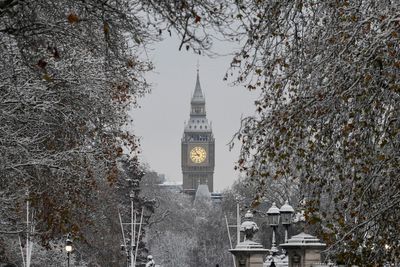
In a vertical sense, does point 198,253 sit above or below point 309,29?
above

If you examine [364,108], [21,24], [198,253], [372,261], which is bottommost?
[372,261]

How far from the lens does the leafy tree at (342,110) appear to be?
1357cm

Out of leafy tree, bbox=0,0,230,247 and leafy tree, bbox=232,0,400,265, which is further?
leafy tree, bbox=0,0,230,247

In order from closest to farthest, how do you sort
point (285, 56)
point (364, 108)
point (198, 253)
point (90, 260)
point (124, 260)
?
point (364, 108)
point (285, 56)
point (90, 260)
point (124, 260)
point (198, 253)

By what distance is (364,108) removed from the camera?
13.6 metres

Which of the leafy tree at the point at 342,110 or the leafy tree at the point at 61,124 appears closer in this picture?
the leafy tree at the point at 342,110

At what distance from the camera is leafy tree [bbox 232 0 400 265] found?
1357 cm

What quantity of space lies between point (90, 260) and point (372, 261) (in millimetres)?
45707

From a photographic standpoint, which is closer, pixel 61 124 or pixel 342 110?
pixel 342 110

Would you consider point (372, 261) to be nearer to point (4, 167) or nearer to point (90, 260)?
point (4, 167)

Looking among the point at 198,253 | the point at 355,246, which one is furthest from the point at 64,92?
the point at 198,253

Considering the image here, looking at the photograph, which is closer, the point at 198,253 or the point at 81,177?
the point at 81,177

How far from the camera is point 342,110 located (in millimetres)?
13828

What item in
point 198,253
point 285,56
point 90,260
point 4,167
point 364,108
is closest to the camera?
point 364,108
